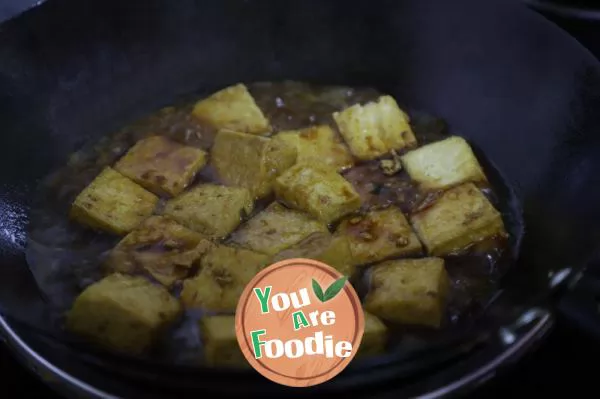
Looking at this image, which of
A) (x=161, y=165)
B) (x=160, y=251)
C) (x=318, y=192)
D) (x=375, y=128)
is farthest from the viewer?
(x=375, y=128)

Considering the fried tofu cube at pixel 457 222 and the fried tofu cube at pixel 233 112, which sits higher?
the fried tofu cube at pixel 233 112

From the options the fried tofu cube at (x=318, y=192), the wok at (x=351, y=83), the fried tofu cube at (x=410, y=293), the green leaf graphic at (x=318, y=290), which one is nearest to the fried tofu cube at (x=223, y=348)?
the wok at (x=351, y=83)

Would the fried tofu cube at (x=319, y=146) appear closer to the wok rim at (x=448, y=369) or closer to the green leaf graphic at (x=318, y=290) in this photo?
the green leaf graphic at (x=318, y=290)

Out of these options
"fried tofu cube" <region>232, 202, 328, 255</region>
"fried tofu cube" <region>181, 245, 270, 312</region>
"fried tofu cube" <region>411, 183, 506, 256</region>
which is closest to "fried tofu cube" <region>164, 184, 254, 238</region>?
"fried tofu cube" <region>232, 202, 328, 255</region>

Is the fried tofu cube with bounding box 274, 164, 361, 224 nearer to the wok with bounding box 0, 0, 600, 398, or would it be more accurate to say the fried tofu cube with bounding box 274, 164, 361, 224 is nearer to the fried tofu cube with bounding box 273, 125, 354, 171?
the fried tofu cube with bounding box 273, 125, 354, 171

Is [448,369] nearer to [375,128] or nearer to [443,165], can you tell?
[443,165]

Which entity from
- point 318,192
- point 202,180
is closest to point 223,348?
point 318,192
